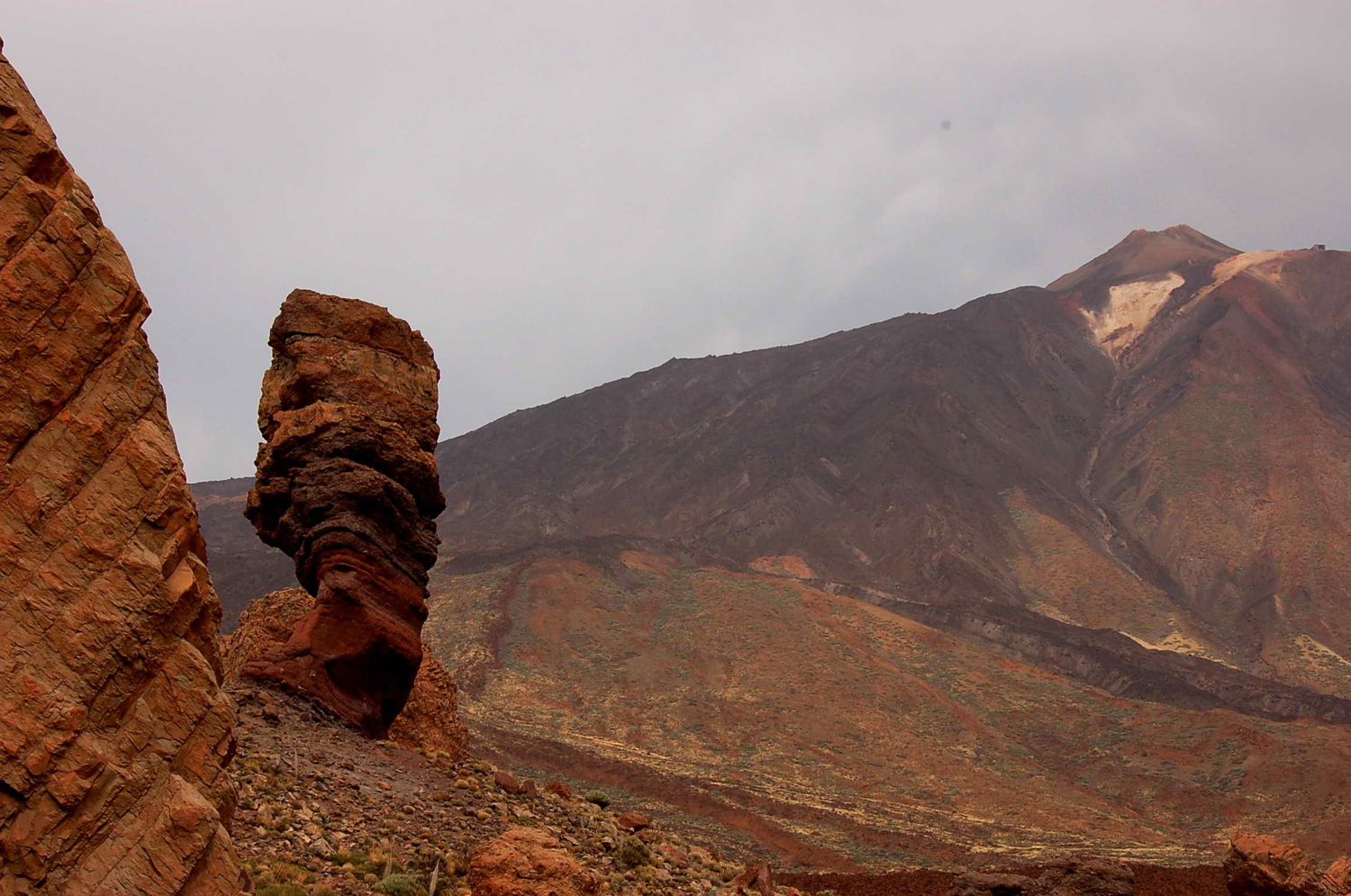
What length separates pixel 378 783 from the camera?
44.1 ft

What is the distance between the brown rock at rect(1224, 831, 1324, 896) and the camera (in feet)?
56.9

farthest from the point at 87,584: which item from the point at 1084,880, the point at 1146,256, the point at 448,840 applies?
the point at 1146,256

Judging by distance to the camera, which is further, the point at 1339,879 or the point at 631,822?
the point at 1339,879

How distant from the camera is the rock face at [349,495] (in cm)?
1583

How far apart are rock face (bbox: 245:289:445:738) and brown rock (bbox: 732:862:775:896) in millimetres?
5796

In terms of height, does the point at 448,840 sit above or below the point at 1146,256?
below

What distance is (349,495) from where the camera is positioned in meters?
16.4

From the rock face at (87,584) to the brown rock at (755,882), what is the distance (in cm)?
994

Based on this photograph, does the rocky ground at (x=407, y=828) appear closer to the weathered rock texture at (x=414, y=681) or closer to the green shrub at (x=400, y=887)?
the green shrub at (x=400, y=887)

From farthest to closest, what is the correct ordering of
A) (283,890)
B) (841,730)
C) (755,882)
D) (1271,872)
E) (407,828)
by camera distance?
1. (841,730)
2. (1271,872)
3. (755,882)
4. (407,828)
5. (283,890)

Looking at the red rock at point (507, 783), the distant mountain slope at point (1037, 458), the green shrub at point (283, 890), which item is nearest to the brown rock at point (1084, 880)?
the red rock at point (507, 783)

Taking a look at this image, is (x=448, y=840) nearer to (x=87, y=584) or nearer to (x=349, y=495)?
(x=349, y=495)

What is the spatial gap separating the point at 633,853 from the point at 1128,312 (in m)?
164

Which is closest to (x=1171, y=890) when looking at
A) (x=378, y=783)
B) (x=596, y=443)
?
(x=378, y=783)
